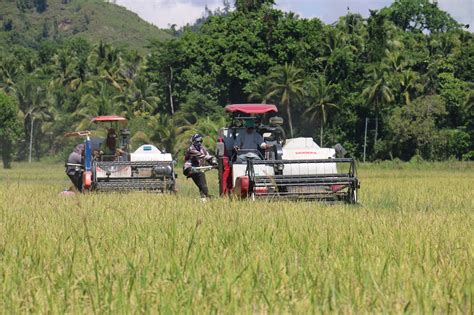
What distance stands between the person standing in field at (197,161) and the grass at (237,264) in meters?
6.40

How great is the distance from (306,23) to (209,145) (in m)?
17.5

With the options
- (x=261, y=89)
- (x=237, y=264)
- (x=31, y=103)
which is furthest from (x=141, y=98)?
(x=237, y=264)

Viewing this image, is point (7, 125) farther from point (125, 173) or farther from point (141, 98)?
point (125, 173)

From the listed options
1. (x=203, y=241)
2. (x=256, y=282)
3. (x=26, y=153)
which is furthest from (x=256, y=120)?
(x=26, y=153)

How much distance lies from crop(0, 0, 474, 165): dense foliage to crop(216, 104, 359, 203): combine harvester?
4009cm

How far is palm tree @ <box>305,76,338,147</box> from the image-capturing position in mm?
64750

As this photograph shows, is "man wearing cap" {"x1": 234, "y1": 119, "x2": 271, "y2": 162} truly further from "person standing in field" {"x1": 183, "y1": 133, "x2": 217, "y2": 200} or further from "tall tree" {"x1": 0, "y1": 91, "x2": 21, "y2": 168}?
"tall tree" {"x1": 0, "y1": 91, "x2": 21, "y2": 168}

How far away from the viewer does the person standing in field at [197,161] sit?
17.2 meters

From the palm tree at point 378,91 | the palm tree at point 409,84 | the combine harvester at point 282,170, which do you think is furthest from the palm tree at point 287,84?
the combine harvester at point 282,170

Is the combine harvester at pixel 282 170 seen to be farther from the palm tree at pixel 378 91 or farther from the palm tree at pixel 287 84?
the palm tree at pixel 378 91

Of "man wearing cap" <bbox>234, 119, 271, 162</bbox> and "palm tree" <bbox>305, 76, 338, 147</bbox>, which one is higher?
"palm tree" <bbox>305, 76, 338, 147</bbox>

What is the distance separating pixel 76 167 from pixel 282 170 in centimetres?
656

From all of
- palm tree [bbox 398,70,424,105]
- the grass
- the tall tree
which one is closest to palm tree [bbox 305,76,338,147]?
palm tree [bbox 398,70,424,105]

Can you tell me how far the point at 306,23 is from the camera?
67.0m
